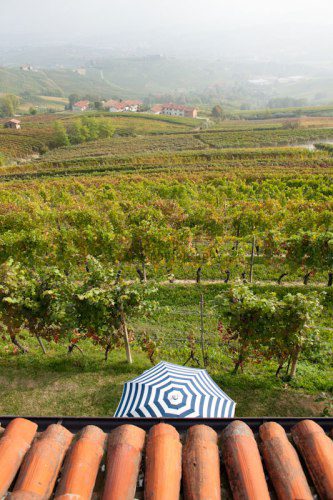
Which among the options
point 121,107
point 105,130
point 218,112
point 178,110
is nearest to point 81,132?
point 105,130

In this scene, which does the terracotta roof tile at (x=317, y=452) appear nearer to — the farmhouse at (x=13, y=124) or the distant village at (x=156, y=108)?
the farmhouse at (x=13, y=124)

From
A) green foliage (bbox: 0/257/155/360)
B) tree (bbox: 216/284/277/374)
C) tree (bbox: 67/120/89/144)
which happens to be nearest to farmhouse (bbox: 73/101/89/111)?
tree (bbox: 67/120/89/144)

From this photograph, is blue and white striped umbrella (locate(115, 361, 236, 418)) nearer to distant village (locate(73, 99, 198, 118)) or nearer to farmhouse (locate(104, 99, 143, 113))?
distant village (locate(73, 99, 198, 118))

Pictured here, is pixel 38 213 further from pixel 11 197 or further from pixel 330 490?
pixel 330 490

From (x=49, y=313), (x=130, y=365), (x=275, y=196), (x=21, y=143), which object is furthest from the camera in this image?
(x=21, y=143)

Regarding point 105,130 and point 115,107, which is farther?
point 115,107

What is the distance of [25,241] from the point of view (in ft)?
57.0

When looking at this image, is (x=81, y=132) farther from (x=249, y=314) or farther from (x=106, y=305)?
(x=249, y=314)

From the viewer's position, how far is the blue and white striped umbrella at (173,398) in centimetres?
792

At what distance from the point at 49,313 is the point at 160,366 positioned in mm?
3653

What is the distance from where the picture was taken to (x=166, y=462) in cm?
423

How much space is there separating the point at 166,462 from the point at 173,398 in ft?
13.3

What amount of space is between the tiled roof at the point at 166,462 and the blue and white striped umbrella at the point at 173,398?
10.5 ft

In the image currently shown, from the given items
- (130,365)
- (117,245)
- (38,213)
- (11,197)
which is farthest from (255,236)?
(11,197)
